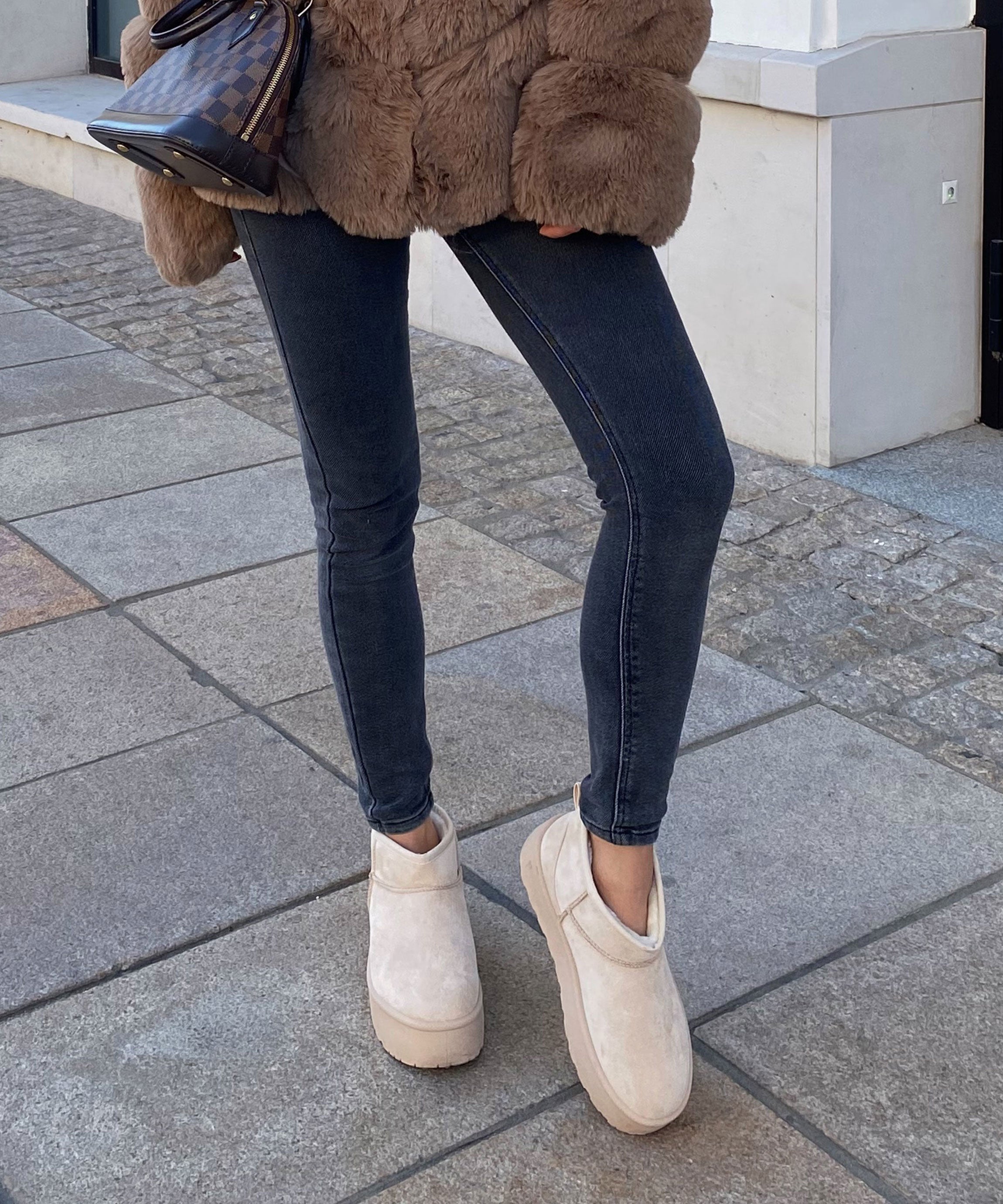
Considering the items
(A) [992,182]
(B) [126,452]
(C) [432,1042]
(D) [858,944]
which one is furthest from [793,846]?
(B) [126,452]

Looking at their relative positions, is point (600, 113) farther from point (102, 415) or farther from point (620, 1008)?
point (102, 415)

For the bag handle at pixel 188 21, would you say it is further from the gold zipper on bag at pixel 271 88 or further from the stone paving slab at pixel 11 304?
the stone paving slab at pixel 11 304

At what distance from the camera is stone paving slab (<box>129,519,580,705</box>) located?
10.4 feet

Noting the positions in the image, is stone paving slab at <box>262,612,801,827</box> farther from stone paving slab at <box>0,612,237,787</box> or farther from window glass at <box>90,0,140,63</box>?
window glass at <box>90,0,140,63</box>

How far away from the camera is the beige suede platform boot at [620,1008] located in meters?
1.82

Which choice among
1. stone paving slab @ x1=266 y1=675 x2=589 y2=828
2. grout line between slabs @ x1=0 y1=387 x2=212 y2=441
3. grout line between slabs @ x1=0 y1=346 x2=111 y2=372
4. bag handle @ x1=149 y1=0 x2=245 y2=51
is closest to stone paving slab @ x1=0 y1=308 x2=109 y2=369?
grout line between slabs @ x1=0 y1=346 x2=111 y2=372

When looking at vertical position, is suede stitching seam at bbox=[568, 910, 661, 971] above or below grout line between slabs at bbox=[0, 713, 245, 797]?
above

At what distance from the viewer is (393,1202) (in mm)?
1758

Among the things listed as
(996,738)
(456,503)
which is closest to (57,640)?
→ (456,503)

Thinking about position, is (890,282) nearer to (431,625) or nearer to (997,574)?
(997,574)

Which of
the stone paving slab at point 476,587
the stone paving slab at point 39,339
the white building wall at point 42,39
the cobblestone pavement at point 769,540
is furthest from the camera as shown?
the white building wall at point 42,39

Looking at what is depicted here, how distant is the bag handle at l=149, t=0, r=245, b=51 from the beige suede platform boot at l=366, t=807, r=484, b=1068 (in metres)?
1.04

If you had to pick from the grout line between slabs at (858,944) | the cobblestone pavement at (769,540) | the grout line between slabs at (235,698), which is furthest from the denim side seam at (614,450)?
the cobblestone pavement at (769,540)

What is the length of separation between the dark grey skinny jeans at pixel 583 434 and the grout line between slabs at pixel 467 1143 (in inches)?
14.8
